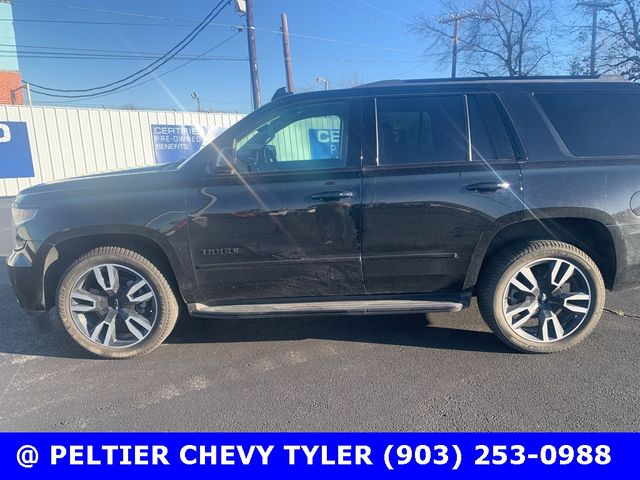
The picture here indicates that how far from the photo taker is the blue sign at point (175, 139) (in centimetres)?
1617

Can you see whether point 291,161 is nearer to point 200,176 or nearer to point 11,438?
point 200,176

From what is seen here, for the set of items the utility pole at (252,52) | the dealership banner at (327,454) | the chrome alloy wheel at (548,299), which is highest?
the utility pole at (252,52)

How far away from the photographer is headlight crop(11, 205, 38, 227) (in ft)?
9.82

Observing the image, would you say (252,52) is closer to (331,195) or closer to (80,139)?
(80,139)

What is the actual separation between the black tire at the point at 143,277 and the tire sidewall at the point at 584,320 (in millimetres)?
2431

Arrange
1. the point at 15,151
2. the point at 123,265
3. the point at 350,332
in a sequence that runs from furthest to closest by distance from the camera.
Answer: the point at 15,151
the point at 350,332
the point at 123,265

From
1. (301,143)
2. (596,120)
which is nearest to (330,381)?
(301,143)

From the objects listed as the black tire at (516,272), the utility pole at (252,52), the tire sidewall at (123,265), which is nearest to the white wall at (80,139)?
the utility pole at (252,52)

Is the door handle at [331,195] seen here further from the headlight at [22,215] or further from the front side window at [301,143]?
the headlight at [22,215]

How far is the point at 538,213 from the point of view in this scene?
2.87 m

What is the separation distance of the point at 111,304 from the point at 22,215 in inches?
36.1

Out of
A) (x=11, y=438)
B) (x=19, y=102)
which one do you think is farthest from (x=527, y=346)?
(x=19, y=102)

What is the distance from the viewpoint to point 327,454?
2213 millimetres

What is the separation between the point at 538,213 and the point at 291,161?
5.98 feet
